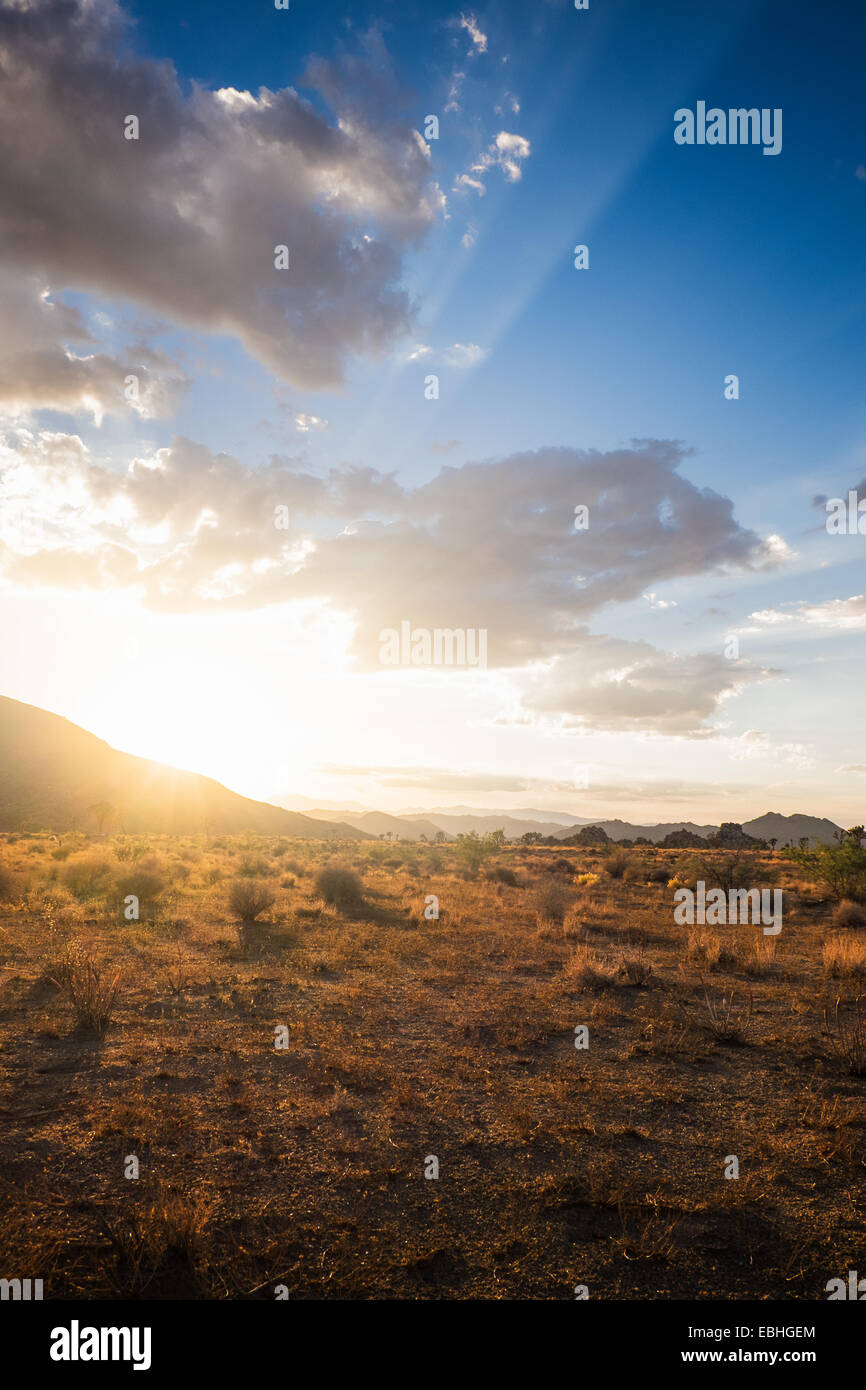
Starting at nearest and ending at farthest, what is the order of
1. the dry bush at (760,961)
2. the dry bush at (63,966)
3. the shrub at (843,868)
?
the dry bush at (63,966), the dry bush at (760,961), the shrub at (843,868)

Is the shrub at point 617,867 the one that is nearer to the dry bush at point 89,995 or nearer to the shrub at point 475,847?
the shrub at point 475,847

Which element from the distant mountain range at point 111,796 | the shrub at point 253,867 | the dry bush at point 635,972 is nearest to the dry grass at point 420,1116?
the dry bush at point 635,972

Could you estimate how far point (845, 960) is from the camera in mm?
13914

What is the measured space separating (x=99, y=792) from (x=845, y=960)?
99540mm

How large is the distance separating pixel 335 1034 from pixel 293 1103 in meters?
2.35

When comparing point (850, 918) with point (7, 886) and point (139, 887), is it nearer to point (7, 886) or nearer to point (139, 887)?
point (139, 887)

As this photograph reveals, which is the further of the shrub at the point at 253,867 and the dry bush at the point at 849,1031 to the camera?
the shrub at the point at 253,867

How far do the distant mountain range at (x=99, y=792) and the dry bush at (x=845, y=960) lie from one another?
59.6 metres

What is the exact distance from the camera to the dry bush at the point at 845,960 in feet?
44.7

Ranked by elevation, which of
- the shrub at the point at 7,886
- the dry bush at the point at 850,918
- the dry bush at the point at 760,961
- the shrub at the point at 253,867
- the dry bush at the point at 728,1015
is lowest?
the shrub at the point at 253,867

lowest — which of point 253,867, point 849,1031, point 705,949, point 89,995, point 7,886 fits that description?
point 253,867

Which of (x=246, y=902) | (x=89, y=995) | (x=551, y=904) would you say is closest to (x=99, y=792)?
(x=246, y=902)

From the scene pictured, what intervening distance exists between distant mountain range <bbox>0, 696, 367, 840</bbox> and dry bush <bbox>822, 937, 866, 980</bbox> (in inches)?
2345

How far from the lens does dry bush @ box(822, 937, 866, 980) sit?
13.6 m
